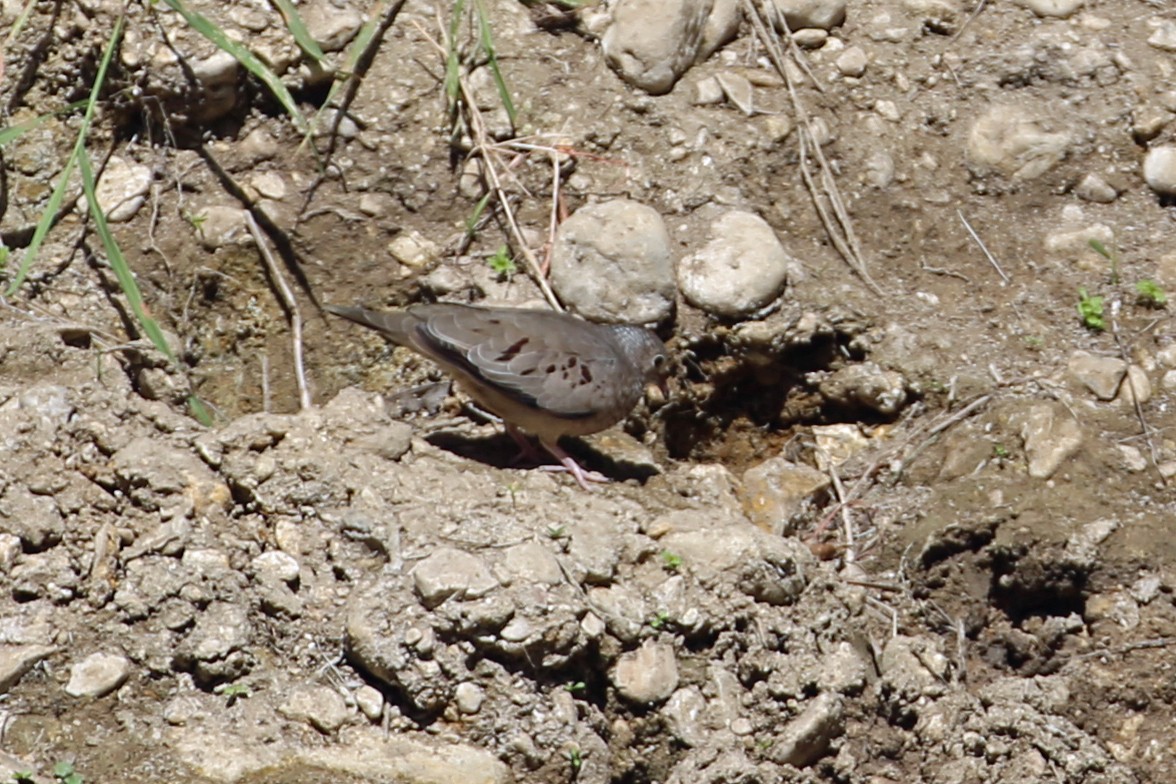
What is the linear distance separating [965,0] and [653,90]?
4.95 ft

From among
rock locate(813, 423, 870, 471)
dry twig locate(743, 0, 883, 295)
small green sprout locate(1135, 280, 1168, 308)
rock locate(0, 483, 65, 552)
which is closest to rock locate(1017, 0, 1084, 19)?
dry twig locate(743, 0, 883, 295)

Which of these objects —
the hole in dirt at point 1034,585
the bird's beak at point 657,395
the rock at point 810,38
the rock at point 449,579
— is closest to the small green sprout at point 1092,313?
the hole in dirt at point 1034,585

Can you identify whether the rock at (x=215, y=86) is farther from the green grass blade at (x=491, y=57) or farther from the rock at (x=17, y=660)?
the rock at (x=17, y=660)

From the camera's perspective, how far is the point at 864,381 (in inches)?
249

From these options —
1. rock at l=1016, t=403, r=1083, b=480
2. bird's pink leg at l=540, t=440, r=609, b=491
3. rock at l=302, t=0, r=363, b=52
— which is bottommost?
rock at l=1016, t=403, r=1083, b=480

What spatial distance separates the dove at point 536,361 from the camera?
5891mm

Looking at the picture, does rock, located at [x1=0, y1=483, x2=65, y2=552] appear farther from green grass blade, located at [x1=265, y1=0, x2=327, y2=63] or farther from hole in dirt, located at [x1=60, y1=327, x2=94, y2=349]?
green grass blade, located at [x1=265, y1=0, x2=327, y2=63]

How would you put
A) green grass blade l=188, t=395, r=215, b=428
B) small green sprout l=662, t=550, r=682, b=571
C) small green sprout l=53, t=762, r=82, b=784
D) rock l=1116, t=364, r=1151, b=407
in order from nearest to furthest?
small green sprout l=53, t=762, r=82, b=784
small green sprout l=662, t=550, r=682, b=571
green grass blade l=188, t=395, r=215, b=428
rock l=1116, t=364, r=1151, b=407

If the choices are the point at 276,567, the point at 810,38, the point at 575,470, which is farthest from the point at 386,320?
the point at 810,38

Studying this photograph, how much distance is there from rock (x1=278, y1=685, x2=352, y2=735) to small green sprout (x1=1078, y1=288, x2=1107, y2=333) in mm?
3400

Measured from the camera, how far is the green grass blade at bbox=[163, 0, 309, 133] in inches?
225

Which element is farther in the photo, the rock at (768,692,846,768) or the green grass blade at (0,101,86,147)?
the green grass blade at (0,101,86,147)

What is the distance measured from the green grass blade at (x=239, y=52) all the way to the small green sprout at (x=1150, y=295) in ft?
11.1

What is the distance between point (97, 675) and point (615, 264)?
2697mm
